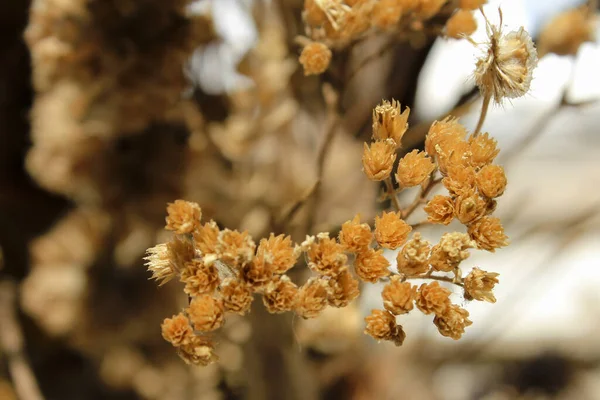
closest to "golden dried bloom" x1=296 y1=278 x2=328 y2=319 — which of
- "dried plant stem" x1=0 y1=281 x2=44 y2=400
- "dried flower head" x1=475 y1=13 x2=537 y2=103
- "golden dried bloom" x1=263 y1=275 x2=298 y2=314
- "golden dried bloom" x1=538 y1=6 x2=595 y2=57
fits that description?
"golden dried bloom" x1=263 y1=275 x2=298 y2=314

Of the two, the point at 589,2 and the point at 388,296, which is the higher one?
the point at 589,2

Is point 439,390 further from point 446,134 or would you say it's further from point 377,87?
point 446,134

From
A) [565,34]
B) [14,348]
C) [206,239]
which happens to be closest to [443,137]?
[206,239]

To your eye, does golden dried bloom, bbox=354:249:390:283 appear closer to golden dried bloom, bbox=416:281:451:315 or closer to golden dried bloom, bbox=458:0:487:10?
golden dried bloom, bbox=416:281:451:315

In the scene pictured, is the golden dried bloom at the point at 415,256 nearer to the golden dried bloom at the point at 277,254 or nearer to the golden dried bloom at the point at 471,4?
the golden dried bloom at the point at 277,254

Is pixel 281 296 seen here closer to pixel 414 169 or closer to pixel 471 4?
pixel 414 169

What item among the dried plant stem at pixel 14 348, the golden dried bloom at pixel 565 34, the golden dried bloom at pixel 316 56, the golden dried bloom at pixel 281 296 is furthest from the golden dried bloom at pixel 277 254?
the dried plant stem at pixel 14 348

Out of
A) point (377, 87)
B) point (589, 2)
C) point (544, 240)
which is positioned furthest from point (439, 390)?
point (589, 2)
